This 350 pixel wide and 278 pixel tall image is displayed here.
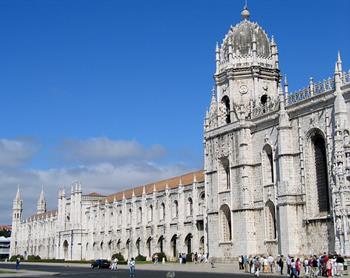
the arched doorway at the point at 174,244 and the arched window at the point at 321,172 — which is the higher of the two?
the arched window at the point at 321,172

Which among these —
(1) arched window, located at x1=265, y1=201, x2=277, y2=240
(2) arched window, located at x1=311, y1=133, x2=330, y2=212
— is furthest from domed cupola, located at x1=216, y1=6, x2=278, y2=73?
(1) arched window, located at x1=265, y1=201, x2=277, y2=240

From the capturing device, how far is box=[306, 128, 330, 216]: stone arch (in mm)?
47344

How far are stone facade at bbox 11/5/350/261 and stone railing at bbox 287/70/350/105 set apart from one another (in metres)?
0.09

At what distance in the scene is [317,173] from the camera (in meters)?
48.1

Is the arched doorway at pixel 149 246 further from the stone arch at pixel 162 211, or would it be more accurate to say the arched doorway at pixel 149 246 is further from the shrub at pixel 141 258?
the stone arch at pixel 162 211

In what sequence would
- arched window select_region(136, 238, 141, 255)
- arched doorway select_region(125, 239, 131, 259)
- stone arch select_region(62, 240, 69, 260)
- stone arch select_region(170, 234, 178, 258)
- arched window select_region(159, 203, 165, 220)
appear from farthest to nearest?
stone arch select_region(62, 240, 69, 260) < arched doorway select_region(125, 239, 131, 259) < arched window select_region(136, 238, 141, 255) < arched window select_region(159, 203, 165, 220) < stone arch select_region(170, 234, 178, 258)

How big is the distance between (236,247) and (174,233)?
22.8 meters

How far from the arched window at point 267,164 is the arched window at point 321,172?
5.46 meters

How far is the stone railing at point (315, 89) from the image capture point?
4616cm

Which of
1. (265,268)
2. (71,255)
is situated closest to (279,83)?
(265,268)

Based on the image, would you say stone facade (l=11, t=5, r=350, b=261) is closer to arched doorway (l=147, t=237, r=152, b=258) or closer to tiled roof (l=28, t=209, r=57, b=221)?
arched doorway (l=147, t=237, r=152, b=258)

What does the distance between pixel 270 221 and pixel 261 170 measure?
4.59 metres

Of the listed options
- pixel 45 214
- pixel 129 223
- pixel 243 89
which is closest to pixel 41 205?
pixel 45 214

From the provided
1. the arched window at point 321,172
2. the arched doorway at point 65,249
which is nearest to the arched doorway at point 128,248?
the arched doorway at point 65,249
